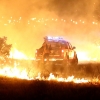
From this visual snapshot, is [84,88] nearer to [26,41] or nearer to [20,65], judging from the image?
[20,65]

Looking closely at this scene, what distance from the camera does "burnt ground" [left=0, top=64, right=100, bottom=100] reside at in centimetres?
753

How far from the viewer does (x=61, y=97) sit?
297 inches

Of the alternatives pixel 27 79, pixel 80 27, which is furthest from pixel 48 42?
pixel 80 27

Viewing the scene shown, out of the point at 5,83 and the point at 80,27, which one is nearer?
the point at 5,83

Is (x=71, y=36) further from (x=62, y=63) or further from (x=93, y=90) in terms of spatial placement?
(x=93, y=90)

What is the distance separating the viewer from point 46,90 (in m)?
8.16

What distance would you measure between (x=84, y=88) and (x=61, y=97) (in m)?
1.27

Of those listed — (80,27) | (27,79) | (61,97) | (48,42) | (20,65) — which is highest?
(80,27)

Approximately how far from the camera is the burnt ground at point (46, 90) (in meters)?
7.53

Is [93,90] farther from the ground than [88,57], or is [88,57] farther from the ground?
[88,57]

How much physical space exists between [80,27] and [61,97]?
23697 mm

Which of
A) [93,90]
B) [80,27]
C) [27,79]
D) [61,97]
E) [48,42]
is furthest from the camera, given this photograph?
[80,27]

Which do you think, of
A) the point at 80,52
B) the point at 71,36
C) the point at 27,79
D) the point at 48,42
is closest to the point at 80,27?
the point at 71,36

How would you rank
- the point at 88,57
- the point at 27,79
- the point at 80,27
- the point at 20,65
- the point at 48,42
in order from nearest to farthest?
the point at 27,79 → the point at 20,65 → the point at 48,42 → the point at 88,57 → the point at 80,27
